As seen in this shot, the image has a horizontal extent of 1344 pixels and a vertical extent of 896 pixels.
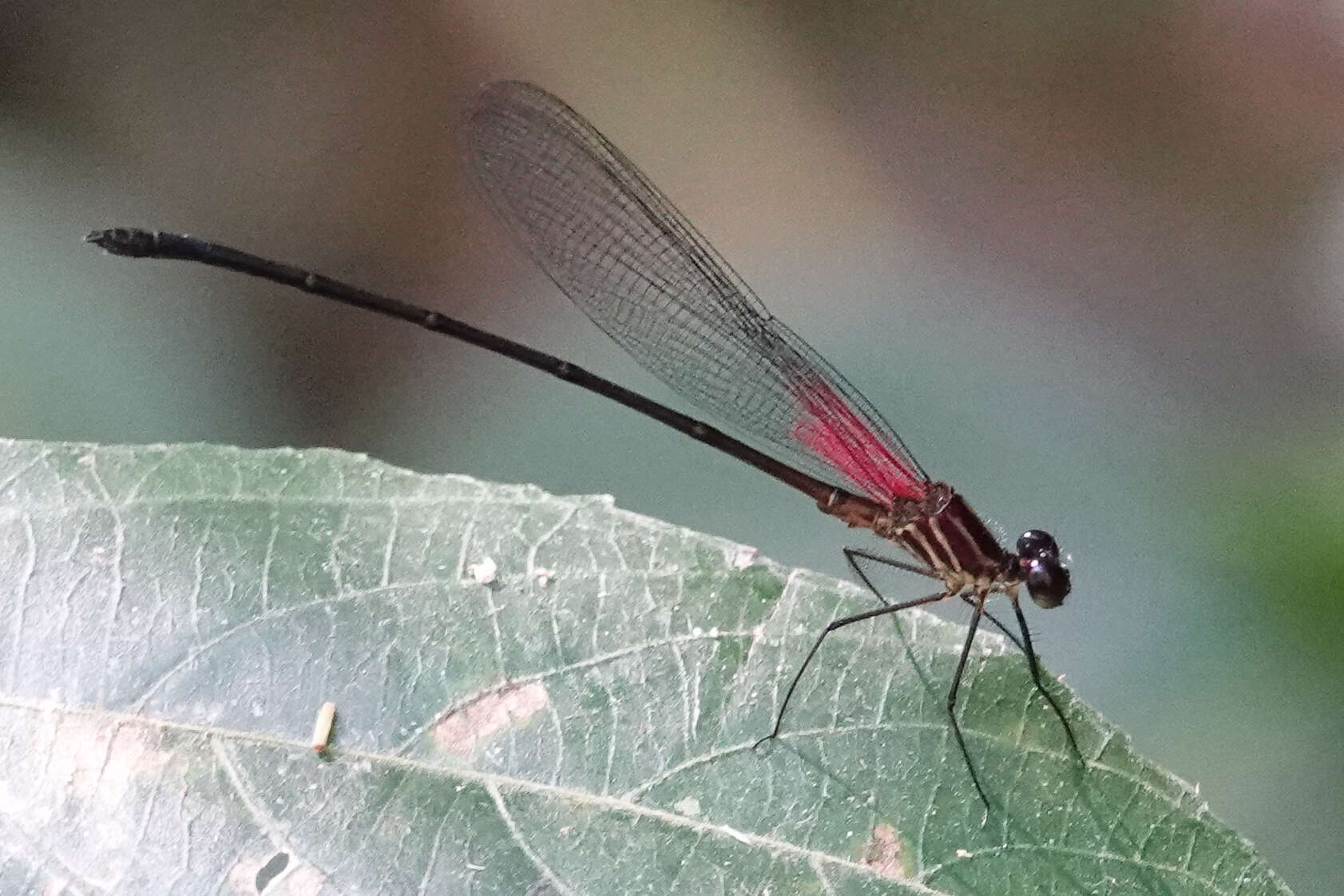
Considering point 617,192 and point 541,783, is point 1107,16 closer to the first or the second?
point 617,192

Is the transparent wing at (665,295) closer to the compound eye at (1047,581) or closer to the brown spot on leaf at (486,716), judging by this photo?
the compound eye at (1047,581)

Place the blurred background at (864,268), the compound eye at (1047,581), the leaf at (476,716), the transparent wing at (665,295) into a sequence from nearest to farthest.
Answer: the leaf at (476,716), the compound eye at (1047,581), the transparent wing at (665,295), the blurred background at (864,268)

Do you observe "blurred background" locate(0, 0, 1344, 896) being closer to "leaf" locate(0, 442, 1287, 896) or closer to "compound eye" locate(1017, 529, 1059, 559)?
"compound eye" locate(1017, 529, 1059, 559)

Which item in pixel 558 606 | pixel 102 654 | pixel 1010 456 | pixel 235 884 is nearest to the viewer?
pixel 235 884

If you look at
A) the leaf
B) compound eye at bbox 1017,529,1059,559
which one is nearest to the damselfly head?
compound eye at bbox 1017,529,1059,559

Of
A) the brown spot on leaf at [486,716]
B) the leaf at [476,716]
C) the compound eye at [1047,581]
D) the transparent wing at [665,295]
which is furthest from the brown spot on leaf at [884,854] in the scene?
the transparent wing at [665,295]

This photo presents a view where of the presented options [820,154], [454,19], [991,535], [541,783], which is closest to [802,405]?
[991,535]
